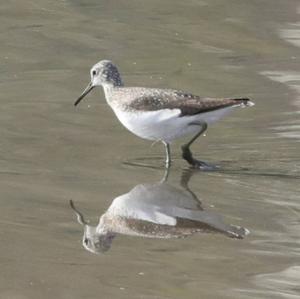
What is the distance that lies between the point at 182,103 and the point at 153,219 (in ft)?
4.99

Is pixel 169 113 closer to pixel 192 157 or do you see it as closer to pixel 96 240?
pixel 192 157

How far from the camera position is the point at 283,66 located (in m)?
13.9

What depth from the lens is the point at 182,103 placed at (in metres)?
10.4

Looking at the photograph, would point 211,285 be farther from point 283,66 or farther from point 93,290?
point 283,66

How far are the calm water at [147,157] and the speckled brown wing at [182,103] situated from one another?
46cm

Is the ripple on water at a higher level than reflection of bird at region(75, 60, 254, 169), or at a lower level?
lower

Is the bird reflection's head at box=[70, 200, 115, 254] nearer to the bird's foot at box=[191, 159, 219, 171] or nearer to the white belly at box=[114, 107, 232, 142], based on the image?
the white belly at box=[114, 107, 232, 142]

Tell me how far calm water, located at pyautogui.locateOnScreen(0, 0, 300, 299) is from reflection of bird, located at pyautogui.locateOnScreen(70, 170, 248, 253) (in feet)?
0.05

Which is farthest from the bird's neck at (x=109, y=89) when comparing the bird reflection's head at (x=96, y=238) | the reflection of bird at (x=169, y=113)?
the bird reflection's head at (x=96, y=238)

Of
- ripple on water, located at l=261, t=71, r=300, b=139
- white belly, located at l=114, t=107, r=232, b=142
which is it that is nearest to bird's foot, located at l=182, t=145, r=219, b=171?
white belly, located at l=114, t=107, r=232, b=142

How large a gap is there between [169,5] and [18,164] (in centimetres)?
616

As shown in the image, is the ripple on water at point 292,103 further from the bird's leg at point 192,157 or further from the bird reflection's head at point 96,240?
the bird reflection's head at point 96,240

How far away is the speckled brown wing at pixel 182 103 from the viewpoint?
10.3m

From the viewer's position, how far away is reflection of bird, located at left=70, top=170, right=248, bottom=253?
8742 mm
